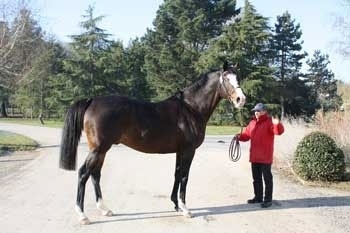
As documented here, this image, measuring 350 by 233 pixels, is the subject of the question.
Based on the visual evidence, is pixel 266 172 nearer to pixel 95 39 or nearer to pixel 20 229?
pixel 20 229

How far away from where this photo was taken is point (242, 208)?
8.23m

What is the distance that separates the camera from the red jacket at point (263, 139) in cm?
841

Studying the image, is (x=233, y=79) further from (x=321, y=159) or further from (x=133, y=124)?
(x=321, y=159)

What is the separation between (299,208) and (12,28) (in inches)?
581

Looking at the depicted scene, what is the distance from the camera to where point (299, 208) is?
8.30 meters

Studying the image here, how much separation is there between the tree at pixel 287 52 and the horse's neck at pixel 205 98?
145 feet

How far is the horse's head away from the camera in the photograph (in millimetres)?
7414

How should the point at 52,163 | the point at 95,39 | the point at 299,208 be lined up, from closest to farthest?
the point at 299,208 → the point at 52,163 → the point at 95,39

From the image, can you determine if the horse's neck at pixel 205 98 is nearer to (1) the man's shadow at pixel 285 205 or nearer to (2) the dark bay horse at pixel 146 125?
(2) the dark bay horse at pixel 146 125

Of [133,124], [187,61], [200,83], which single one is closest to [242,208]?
[200,83]

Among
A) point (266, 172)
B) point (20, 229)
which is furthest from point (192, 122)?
point (20, 229)

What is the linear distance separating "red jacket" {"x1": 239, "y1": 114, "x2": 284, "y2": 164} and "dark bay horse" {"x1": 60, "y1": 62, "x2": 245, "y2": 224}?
1.16 m

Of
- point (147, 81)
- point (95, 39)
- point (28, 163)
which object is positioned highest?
point (95, 39)

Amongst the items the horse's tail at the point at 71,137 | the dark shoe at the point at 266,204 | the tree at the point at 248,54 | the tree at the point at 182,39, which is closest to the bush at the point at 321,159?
the dark shoe at the point at 266,204
